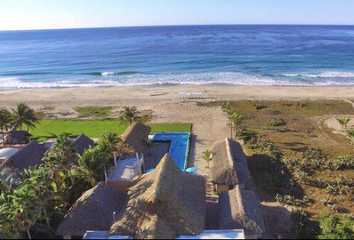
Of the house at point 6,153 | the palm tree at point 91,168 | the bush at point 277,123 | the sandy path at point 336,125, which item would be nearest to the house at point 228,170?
the palm tree at point 91,168

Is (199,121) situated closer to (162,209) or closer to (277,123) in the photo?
(277,123)

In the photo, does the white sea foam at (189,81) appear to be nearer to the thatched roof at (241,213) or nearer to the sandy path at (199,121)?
the sandy path at (199,121)


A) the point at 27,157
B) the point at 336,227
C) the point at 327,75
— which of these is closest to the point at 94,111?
the point at 27,157

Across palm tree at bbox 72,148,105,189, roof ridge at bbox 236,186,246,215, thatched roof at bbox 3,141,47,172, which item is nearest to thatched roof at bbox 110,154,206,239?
roof ridge at bbox 236,186,246,215

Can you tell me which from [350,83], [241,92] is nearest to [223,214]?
[241,92]

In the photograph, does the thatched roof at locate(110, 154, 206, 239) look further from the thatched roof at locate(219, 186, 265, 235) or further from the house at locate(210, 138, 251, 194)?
the house at locate(210, 138, 251, 194)
